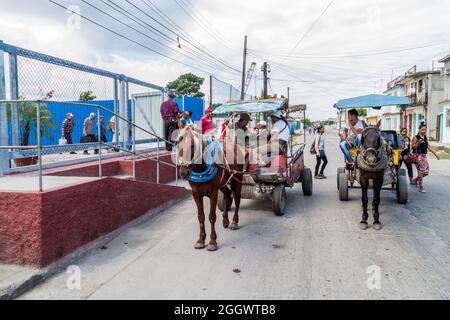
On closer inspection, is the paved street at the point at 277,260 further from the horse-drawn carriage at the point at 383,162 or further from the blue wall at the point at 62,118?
the blue wall at the point at 62,118

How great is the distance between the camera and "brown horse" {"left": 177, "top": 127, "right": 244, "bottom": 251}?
468 cm

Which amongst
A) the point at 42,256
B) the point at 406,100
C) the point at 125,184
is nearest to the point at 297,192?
the point at 406,100

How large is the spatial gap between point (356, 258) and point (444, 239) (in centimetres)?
183

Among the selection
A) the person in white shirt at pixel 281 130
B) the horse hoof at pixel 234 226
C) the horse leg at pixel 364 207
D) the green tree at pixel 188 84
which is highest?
the green tree at pixel 188 84

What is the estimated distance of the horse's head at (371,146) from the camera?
590 centimetres

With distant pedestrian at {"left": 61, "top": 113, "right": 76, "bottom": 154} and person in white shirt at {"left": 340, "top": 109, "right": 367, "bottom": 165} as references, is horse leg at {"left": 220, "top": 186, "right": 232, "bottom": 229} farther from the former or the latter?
distant pedestrian at {"left": 61, "top": 113, "right": 76, "bottom": 154}

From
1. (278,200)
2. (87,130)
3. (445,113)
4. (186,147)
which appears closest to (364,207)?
(278,200)

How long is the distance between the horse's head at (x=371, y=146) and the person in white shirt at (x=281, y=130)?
1623 mm

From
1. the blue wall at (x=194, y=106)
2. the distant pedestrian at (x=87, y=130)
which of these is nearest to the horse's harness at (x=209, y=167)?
the distant pedestrian at (x=87, y=130)

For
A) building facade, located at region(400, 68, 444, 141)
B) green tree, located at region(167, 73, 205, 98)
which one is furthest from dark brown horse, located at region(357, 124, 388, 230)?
green tree, located at region(167, 73, 205, 98)

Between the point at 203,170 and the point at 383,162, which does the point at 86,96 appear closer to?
the point at 203,170

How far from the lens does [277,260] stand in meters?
4.71

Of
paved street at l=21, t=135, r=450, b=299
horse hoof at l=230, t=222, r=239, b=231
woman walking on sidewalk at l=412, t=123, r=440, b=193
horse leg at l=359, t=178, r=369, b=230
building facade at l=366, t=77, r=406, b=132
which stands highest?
building facade at l=366, t=77, r=406, b=132
